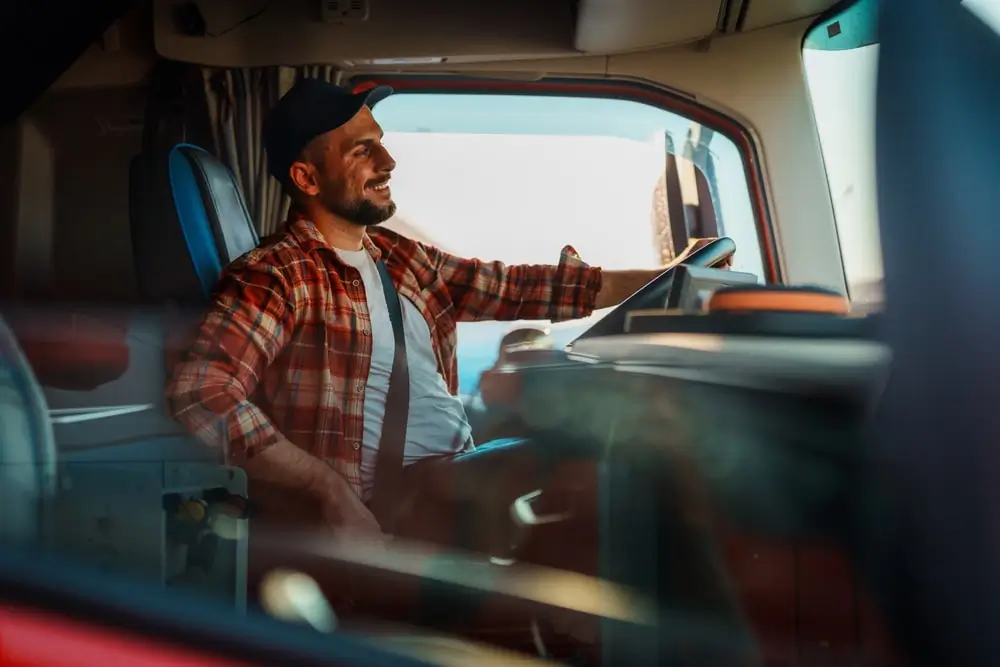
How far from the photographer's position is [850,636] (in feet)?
2.63

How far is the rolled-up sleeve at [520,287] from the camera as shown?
1.17 m

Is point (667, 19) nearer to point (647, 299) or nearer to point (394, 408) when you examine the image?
point (647, 299)

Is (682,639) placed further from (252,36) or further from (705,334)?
(252,36)

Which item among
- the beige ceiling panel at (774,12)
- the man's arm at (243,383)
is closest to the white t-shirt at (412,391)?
the man's arm at (243,383)

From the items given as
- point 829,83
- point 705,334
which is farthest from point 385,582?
point 829,83

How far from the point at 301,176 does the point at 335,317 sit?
9.7 inches

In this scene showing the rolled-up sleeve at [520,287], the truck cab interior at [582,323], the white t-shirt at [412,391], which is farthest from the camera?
the white t-shirt at [412,391]

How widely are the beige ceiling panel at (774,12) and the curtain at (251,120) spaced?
64 centimetres

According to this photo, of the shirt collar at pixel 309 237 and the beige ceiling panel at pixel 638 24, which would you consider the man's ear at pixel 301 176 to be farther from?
the beige ceiling panel at pixel 638 24

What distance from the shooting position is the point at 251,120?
1363 millimetres

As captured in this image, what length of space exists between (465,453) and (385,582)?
24 cm

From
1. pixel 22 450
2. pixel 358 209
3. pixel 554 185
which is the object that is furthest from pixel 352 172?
pixel 22 450

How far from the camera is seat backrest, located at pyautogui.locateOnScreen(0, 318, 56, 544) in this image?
1009 mm

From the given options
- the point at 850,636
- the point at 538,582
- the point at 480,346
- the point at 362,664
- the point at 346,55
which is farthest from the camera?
the point at 346,55
